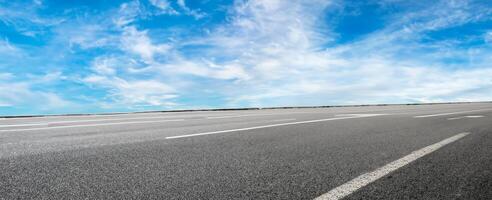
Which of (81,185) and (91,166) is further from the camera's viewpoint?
(91,166)

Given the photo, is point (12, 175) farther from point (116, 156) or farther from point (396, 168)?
point (396, 168)

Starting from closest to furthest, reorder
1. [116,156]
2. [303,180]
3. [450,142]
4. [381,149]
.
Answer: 1. [303,180]
2. [116,156]
3. [381,149]
4. [450,142]

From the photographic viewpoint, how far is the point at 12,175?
3.09 metres

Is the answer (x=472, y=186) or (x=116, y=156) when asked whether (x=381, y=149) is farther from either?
(x=116, y=156)

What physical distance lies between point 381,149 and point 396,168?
121 centimetres

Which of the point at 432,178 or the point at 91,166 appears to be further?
the point at 91,166

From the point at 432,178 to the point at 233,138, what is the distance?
3.21 m

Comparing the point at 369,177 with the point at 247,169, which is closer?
the point at 369,177

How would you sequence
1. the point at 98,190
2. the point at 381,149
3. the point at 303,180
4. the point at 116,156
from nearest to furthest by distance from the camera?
1. the point at 98,190
2. the point at 303,180
3. the point at 116,156
4. the point at 381,149

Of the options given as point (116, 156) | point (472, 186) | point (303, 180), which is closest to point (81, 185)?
point (116, 156)

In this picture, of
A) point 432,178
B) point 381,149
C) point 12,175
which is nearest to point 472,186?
point 432,178

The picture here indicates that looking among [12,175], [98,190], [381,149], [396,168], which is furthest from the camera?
[381,149]

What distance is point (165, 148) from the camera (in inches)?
180

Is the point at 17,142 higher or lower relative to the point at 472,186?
higher
